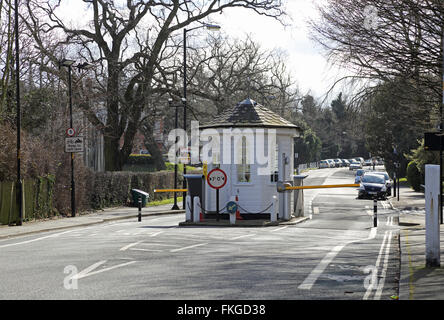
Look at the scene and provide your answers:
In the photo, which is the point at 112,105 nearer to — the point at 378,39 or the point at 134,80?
the point at 134,80

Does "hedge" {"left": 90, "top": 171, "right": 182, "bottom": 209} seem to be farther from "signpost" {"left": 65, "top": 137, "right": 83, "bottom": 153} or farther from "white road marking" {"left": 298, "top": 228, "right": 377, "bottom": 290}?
"white road marking" {"left": 298, "top": 228, "right": 377, "bottom": 290}

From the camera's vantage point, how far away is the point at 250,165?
82.1ft

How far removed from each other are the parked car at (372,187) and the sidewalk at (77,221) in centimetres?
1680

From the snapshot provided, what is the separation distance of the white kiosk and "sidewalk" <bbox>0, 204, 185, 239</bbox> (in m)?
5.33

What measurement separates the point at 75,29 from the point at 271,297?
1378 inches

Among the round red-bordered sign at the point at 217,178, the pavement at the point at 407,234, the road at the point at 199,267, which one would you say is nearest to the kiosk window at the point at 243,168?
the round red-bordered sign at the point at 217,178

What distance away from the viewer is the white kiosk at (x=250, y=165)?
2488 cm

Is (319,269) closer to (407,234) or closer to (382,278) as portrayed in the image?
(382,278)

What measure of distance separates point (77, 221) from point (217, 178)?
21.5ft

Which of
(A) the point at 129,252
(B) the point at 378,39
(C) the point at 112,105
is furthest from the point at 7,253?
(C) the point at 112,105

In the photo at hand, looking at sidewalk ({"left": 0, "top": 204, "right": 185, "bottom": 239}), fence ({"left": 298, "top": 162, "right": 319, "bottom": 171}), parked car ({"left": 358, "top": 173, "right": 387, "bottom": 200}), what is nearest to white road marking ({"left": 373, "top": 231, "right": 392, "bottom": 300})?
sidewalk ({"left": 0, "top": 204, "right": 185, "bottom": 239})

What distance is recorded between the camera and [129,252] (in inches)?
530

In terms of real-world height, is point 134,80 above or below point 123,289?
above

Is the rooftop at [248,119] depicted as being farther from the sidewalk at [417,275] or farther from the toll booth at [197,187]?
the sidewalk at [417,275]
